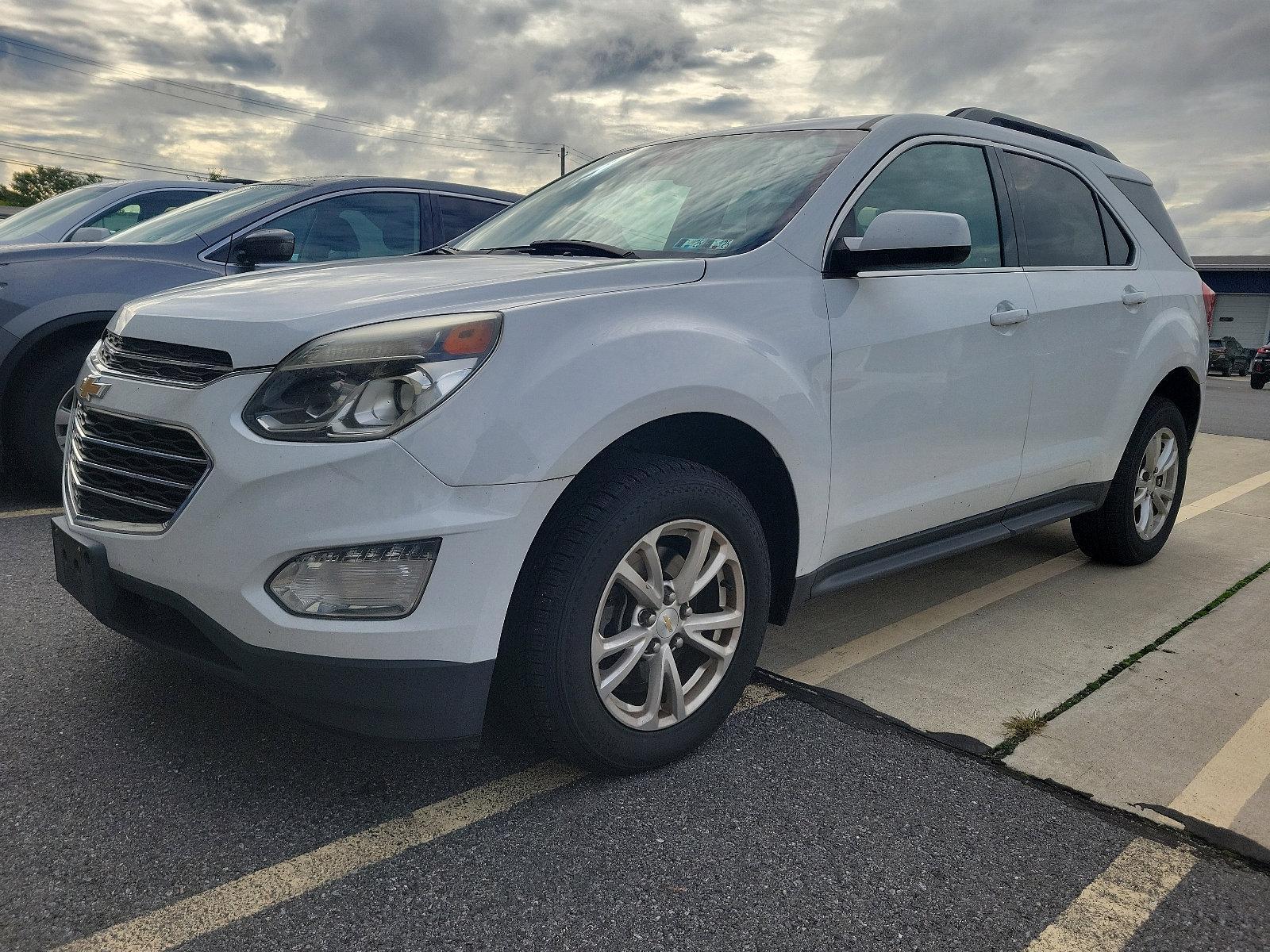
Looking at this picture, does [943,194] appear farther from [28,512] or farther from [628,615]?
[28,512]

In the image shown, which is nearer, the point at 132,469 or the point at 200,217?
the point at 132,469

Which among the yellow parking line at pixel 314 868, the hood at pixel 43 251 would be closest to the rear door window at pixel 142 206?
the hood at pixel 43 251

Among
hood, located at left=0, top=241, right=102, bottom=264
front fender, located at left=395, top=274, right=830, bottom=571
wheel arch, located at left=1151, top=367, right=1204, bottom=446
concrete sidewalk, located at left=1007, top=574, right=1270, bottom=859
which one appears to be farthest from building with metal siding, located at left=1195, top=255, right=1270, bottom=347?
front fender, located at left=395, top=274, right=830, bottom=571

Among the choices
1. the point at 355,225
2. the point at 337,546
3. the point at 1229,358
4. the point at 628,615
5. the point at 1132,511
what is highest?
the point at 355,225

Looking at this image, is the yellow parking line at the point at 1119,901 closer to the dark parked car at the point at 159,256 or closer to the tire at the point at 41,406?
the dark parked car at the point at 159,256

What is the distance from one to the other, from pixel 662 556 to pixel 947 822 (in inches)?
36.8

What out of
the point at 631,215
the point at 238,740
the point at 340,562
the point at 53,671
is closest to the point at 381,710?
the point at 340,562

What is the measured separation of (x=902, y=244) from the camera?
9.41 feet

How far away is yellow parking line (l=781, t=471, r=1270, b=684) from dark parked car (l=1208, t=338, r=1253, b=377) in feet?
120

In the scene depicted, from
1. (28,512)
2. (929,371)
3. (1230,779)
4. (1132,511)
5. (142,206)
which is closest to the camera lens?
(1230,779)

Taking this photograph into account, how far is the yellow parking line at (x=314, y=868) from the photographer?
1.95 metres

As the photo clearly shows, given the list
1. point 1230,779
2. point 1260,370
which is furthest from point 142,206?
point 1260,370

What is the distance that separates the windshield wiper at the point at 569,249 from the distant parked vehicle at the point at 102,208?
177 inches

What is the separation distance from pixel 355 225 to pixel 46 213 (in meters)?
3.06
